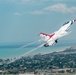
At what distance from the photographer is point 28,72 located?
1373 inches

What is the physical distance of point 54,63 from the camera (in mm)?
37438

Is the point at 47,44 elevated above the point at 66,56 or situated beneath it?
situated beneath

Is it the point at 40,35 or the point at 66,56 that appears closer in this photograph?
the point at 40,35

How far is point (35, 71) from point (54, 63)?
2814mm

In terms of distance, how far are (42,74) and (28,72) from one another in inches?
61.0

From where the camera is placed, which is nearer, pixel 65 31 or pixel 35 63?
pixel 65 31

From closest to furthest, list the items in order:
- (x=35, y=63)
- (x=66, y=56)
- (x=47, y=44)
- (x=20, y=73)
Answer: (x=47, y=44) → (x=20, y=73) → (x=35, y=63) → (x=66, y=56)

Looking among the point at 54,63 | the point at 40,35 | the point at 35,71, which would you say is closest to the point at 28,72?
the point at 35,71

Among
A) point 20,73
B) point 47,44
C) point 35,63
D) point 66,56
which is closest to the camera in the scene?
point 47,44

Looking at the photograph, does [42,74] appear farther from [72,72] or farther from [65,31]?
[65,31]

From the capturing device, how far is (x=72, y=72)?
3578cm

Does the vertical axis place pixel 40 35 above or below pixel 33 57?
below

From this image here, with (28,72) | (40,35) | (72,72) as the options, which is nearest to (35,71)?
(28,72)

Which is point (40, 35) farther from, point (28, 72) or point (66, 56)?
point (66, 56)
